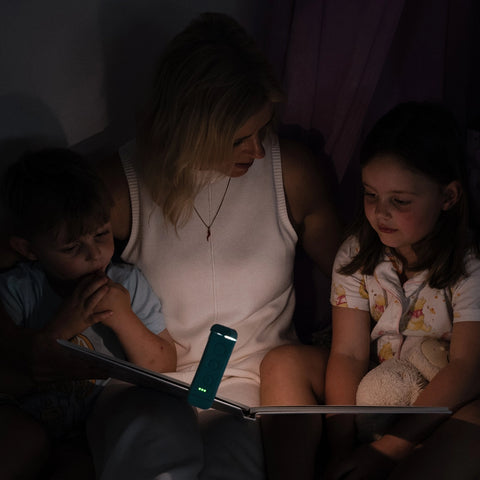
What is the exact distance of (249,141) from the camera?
112 cm

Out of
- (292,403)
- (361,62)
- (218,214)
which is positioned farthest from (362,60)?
(292,403)

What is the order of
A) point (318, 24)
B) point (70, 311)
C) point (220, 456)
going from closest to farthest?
point (220, 456)
point (70, 311)
point (318, 24)

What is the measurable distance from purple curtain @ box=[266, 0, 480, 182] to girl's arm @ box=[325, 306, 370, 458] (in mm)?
322

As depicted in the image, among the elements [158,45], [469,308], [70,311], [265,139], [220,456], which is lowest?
[220,456]

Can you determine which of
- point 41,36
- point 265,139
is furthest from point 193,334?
point 41,36

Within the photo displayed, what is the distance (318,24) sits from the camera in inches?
48.3

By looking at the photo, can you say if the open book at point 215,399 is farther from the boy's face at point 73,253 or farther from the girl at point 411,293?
the boy's face at point 73,253

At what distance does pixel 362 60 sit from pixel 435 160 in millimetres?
292

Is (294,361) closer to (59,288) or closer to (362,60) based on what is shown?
(59,288)

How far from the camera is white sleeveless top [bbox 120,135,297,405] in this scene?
1.24 meters

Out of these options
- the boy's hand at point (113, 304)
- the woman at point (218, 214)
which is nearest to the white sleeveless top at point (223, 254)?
the woman at point (218, 214)

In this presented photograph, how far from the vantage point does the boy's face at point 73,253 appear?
1.11m

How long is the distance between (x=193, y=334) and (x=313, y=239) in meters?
0.34

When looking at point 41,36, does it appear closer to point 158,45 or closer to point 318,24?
point 158,45
